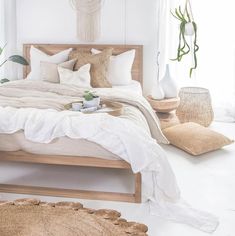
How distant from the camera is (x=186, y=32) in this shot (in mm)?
5176

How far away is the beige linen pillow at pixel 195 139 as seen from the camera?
412 cm

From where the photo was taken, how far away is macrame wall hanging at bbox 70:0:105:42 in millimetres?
5422

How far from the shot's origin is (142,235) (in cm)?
239

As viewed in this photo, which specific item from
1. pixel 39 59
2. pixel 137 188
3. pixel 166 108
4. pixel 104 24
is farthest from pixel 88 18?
pixel 137 188

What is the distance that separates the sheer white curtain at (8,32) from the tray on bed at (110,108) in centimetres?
240

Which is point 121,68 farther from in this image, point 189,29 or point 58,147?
point 58,147

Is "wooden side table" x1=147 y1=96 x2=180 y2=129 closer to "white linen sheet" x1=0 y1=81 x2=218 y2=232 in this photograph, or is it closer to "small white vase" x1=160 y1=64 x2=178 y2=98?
"small white vase" x1=160 y1=64 x2=178 y2=98

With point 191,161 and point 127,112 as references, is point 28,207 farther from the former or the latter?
point 191,161

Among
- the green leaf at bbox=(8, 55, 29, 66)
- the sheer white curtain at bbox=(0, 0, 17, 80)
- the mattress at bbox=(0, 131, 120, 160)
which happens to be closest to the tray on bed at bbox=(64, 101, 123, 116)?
the mattress at bbox=(0, 131, 120, 160)

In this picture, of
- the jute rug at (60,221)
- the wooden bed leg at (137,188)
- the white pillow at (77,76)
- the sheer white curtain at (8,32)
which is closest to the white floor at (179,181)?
the wooden bed leg at (137,188)

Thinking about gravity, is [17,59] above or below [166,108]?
above

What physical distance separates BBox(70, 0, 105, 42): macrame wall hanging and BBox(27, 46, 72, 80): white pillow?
12.6 inches

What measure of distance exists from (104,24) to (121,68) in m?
Result: 0.74

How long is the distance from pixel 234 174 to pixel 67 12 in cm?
306
